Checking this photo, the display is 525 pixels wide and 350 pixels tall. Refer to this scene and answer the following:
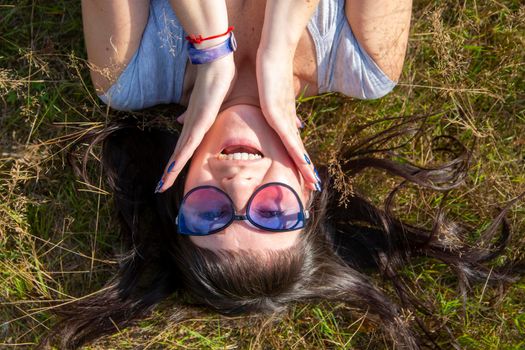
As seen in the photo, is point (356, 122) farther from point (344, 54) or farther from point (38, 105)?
point (38, 105)

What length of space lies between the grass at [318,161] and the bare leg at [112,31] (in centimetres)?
55

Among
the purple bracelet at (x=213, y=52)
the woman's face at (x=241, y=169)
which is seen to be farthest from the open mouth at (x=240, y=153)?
the purple bracelet at (x=213, y=52)

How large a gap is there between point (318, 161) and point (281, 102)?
2.78ft

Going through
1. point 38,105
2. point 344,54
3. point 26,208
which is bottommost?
point 26,208

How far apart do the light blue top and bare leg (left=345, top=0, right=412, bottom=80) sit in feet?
0.16

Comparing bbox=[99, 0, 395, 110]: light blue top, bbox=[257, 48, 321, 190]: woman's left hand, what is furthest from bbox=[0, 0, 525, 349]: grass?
bbox=[257, 48, 321, 190]: woman's left hand

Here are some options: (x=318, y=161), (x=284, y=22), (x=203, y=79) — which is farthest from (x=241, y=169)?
(x=318, y=161)

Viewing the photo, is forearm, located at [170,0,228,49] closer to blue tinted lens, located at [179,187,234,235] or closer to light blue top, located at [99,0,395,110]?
light blue top, located at [99,0,395,110]

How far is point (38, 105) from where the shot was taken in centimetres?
389

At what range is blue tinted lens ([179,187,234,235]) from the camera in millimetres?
2951

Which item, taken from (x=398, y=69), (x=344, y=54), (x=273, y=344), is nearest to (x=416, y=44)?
(x=398, y=69)

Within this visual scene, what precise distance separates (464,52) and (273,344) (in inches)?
96.3

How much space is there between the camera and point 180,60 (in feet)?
11.1

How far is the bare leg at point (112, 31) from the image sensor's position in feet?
10.5
